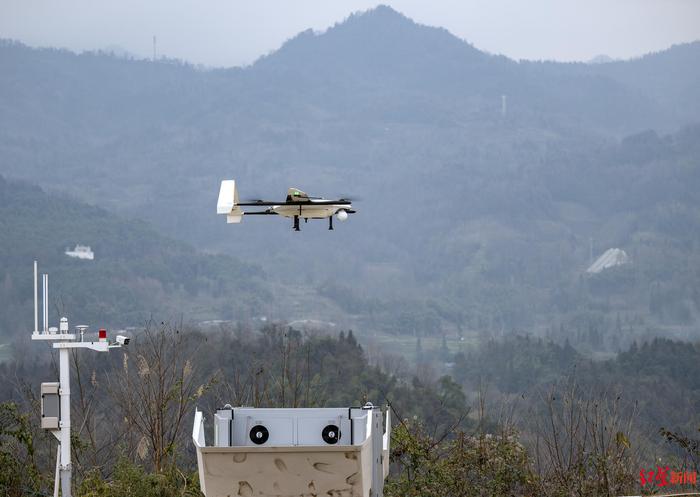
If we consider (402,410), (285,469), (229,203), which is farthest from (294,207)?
(402,410)

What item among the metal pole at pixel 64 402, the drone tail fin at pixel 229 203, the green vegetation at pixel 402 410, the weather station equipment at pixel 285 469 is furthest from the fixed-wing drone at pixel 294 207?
the green vegetation at pixel 402 410

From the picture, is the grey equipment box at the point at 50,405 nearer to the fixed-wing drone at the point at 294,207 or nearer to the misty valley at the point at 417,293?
the fixed-wing drone at the point at 294,207

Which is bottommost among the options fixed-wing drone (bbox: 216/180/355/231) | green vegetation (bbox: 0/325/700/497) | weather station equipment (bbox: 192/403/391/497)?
green vegetation (bbox: 0/325/700/497)

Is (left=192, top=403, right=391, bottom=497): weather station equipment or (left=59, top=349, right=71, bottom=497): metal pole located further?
(left=59, top=349, right=71, bottom=497): metal pole

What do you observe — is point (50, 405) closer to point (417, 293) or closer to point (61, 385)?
point (61, 385)

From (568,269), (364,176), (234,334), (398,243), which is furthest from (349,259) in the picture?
(234,334)

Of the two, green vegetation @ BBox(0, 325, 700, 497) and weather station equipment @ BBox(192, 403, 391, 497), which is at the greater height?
weather station equipment @ BBox(192, 403, 391, 497)

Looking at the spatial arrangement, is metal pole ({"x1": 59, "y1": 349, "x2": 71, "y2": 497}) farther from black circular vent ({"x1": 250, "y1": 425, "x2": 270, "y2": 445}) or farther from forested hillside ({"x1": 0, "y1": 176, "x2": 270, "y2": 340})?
forested hillside ({"x1": 0, "y1": 176, "x2": 270, "y2": 340})

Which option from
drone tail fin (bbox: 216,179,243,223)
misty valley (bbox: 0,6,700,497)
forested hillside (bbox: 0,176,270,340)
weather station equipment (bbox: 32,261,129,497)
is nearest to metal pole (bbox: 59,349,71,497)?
weather station equipment (bbox: 32,261,129,497)
